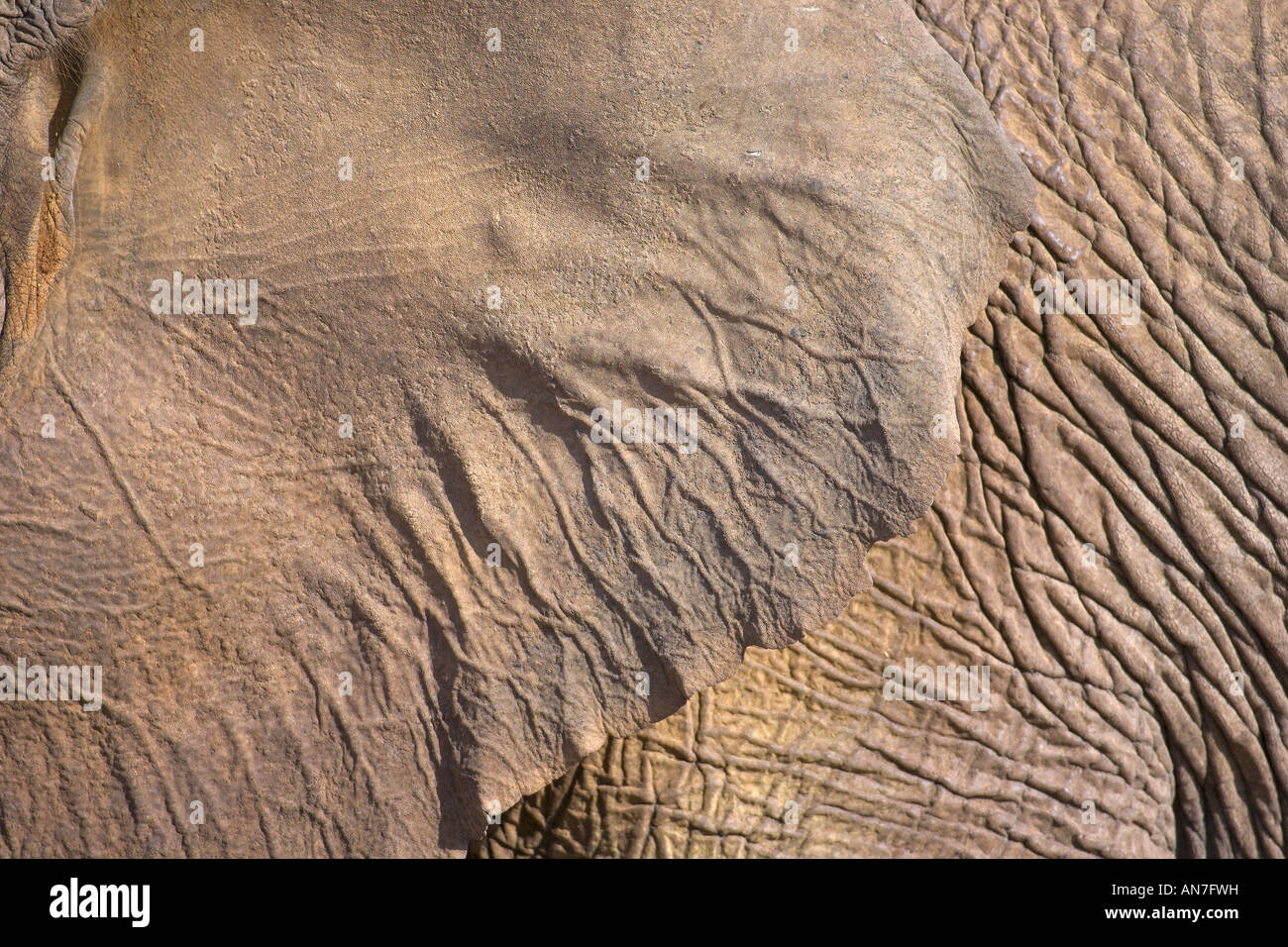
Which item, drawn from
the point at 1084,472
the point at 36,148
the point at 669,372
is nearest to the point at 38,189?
the point at 36,148

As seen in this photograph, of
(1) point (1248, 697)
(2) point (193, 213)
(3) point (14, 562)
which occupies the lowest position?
(1) point (1248, 697)

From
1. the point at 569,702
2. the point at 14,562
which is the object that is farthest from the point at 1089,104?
the point at 14,562

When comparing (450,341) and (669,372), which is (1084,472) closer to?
(669,372)

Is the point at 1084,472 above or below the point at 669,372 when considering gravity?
below

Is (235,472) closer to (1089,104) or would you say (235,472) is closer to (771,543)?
(771,543)

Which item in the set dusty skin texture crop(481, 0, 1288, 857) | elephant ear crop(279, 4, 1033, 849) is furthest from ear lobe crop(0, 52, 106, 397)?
dusty skin texture crop(481, 0, 1288, 857)

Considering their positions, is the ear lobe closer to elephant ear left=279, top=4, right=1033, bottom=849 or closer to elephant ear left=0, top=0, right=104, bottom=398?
elephant ear left=0, top=0, right=104, bottom=398

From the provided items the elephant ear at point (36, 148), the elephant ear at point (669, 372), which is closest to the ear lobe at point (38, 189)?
the elephant ear at point (36, 148)
